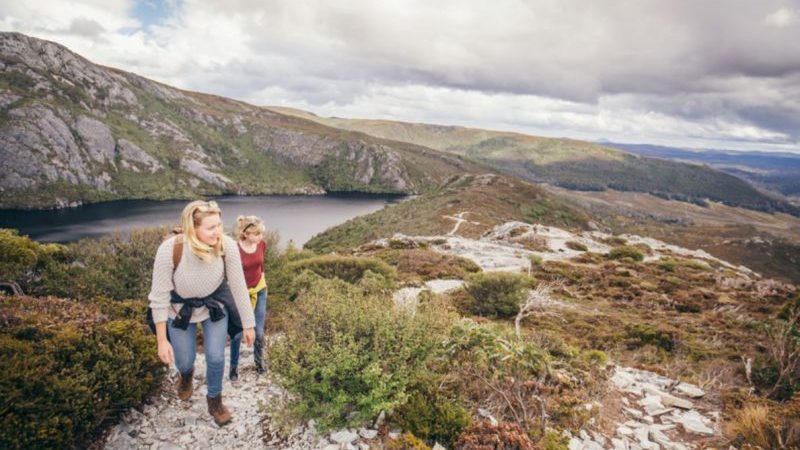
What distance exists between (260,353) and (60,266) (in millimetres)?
10331

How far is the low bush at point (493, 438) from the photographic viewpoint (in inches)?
167

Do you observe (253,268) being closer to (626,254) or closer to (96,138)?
(626,254)

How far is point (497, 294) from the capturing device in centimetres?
1588

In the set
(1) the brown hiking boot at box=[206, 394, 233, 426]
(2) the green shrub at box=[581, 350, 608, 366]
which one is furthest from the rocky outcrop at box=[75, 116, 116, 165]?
(2) the green shrub at box=[581, 350, 608, 366]

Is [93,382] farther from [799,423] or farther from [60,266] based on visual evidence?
[60,266]

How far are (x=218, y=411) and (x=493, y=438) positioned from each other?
3.49 metres

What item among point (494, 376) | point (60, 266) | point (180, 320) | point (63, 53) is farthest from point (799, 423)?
point (63, 53)

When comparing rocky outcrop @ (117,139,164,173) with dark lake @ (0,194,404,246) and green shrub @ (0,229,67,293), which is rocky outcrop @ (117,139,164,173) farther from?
green shrub @ (0,229,67,293)

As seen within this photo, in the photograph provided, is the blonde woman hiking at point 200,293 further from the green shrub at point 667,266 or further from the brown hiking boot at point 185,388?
the green shrub at point 667,266

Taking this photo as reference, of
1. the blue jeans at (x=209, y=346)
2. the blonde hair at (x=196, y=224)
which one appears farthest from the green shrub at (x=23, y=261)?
the blonde hair at (x=196, y=224)

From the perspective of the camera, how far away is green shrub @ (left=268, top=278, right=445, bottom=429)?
4.84 meters

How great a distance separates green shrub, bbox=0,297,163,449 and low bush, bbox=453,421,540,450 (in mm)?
4096

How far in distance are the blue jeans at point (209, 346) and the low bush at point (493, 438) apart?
3.07 metres

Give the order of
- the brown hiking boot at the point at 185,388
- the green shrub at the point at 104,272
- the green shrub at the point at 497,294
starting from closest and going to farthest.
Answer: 1. the brown hiking boot at the point at 185,388
2. the green shrub at the point at 104,272
3. the green shrub at the point at 497,294
